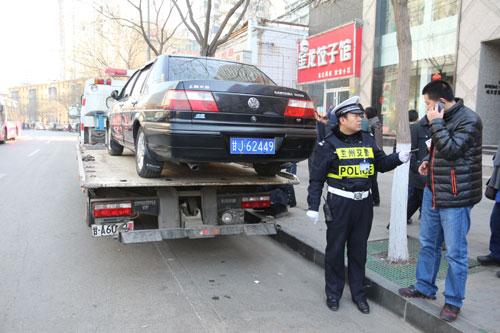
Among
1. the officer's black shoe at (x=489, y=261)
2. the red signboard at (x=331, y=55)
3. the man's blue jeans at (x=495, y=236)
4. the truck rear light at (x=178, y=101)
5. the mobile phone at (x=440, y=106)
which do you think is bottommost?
the officer's black shoe at (x=489, y=261)

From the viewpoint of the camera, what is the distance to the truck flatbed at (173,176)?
3.95m

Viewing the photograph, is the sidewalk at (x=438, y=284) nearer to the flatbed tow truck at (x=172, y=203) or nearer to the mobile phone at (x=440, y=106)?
the flatbed tow truck at (x=172, y=203)

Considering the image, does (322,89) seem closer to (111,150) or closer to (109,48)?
(111,150)

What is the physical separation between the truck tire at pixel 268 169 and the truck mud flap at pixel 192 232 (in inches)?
31.3

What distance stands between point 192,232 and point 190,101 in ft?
4.51

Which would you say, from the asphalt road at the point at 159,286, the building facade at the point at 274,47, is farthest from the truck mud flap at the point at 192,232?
the building facade at the point at 274,47

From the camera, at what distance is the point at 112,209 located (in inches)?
154

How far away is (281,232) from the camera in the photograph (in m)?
5.40

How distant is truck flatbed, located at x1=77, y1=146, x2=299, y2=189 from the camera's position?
395 centimetres

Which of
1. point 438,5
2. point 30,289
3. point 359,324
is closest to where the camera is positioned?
point 359,324

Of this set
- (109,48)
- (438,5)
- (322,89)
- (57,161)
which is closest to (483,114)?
(438,5)

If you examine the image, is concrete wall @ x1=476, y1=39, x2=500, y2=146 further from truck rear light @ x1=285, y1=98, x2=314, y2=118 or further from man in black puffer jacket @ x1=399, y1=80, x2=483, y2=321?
man in black puffer jacket @ x1=399, y1=80, x2=483, y2=321

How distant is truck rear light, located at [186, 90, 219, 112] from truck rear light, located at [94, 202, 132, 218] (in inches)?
48.5

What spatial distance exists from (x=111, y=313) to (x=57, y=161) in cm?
1225
